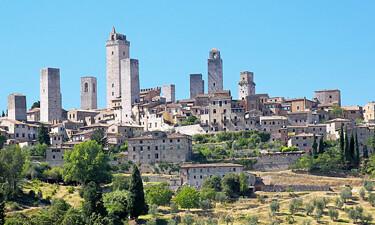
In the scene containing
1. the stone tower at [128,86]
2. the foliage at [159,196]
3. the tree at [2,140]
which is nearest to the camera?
the foliage at [159,196]

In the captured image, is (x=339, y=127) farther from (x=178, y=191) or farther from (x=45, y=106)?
(x=45, y=106)

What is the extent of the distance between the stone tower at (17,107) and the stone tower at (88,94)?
1827 centimetres

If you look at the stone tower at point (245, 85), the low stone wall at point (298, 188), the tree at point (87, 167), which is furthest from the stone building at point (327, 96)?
the tree at point (87, 167)

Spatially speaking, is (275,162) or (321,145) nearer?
(275,162)

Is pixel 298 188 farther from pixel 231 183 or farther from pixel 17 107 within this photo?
pixel 17 107

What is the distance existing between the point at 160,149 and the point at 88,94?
44391mm

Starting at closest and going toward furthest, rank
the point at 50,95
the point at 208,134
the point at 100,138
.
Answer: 1. the point at 100,138
2. the point at 208,134
3. the point at 50,95

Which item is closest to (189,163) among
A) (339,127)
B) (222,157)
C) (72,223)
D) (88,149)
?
(222,157)

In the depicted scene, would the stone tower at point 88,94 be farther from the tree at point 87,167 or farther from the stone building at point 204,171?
the stone building at point 204,171

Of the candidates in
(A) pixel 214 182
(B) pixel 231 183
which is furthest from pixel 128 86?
(B) pixel 231 183

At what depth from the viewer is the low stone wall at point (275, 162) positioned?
312ft

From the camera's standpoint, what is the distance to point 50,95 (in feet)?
420

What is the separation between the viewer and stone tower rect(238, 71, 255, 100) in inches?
5128

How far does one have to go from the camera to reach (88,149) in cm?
9212
